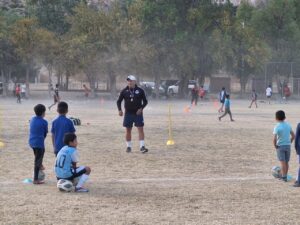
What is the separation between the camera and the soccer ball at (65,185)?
31.5 feet

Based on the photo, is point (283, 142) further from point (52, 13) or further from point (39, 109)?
point (52, 13)

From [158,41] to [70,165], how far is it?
5024 centimetres

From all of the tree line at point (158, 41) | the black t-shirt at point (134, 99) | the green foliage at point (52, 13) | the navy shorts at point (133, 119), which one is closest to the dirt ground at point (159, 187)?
the navy shorts at point (133, 119)

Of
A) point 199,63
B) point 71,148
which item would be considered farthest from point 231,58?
point 71,148

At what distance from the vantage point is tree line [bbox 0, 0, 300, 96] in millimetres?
57312

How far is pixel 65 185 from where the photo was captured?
960 cm

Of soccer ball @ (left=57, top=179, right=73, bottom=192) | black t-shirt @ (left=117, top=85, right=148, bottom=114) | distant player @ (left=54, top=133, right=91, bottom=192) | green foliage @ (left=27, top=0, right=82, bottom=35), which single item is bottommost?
soccer ball @ (left=57, top=179, right=73, bottom=192)

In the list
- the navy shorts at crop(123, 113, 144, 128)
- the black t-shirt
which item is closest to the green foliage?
the black t-shirt

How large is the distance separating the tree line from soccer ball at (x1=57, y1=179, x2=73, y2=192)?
46.9 metres

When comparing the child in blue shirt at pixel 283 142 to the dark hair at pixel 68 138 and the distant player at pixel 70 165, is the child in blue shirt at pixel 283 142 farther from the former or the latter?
the dark hair at pixel 68 138

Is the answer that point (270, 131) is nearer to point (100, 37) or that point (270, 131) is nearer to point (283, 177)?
point (283, 177)

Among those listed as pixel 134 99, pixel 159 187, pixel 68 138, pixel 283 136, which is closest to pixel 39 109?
pixel 68 138

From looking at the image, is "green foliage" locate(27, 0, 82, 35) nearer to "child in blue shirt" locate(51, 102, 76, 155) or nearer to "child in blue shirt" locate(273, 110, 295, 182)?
"child in blue shirt" locate(51, 102, 76, 155)

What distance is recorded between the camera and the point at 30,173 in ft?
37.7
